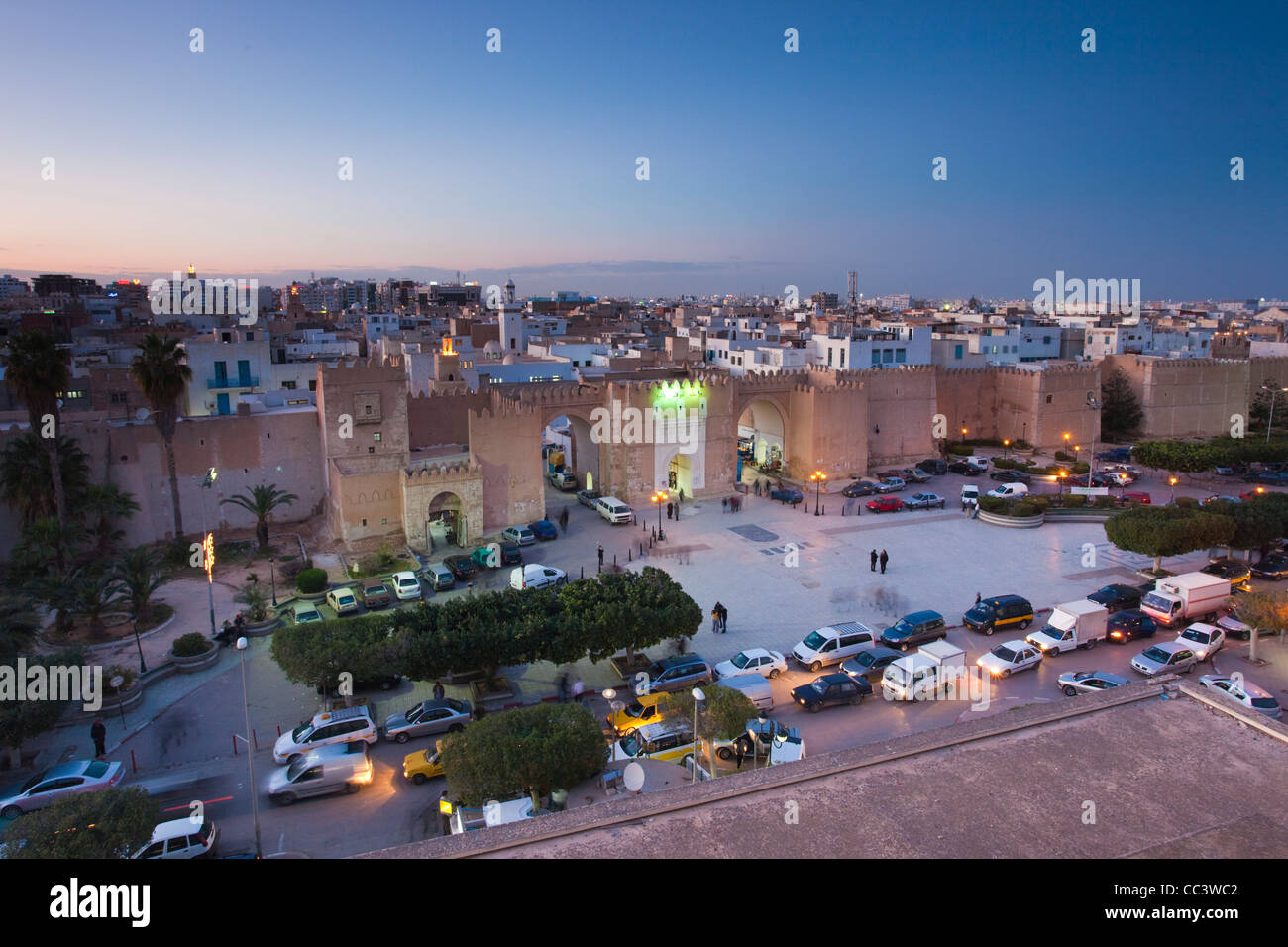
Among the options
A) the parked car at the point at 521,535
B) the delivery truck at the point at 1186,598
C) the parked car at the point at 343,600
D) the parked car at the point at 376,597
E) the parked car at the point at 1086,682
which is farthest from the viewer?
the parked car at the point at 521,535

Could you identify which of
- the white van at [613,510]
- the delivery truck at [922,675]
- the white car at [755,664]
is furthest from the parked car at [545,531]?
the delivery truck at [922,675]

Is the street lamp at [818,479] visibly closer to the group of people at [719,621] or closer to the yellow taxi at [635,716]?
the group of people at [719,621]

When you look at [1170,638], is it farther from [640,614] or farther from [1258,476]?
[1258,476]

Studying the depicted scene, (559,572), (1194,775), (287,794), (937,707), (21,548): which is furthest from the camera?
(559,572)

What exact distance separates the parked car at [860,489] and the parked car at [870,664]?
1634 centimetres

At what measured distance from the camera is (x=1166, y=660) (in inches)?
687

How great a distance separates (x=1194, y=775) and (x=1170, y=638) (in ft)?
49.8

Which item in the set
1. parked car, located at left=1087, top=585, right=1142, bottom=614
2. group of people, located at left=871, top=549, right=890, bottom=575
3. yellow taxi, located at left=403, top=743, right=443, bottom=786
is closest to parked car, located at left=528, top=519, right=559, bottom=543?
group of people, located at left=871, top=549, right=890, bottom=575

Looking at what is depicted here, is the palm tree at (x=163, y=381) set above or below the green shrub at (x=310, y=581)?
above

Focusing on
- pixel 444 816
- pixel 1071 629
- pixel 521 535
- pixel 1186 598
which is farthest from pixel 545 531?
pixel 1186 598

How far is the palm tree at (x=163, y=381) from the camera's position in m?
24.4

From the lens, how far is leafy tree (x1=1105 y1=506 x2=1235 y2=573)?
21922 millimetres
